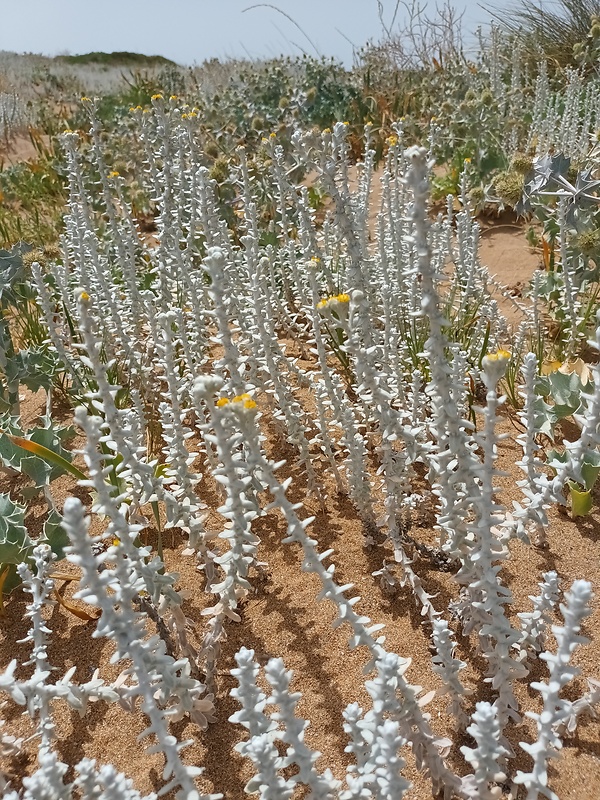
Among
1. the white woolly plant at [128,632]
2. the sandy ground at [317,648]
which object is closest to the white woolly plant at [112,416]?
the white woolly plant at [128,632]

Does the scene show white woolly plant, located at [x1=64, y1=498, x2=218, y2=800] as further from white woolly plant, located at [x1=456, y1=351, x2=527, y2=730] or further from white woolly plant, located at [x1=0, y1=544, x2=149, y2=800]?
white woolly plant, located at [x1=456, y1=351, x2=527, y2=730]

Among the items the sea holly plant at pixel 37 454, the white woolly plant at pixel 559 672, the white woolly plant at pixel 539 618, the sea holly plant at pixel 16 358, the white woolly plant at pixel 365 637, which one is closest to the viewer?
the white woolly plant at pixel 559 672

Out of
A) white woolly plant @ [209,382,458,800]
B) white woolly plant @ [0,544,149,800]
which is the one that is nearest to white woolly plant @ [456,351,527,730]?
white woolly plant @ [209,382,458,800]

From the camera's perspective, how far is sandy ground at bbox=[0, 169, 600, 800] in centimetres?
168

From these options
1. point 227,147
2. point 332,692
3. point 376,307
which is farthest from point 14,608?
point 227,147

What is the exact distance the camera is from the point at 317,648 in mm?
1981

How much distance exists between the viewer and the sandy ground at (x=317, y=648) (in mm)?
1684

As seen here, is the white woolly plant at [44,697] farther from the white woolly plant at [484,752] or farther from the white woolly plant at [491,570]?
the white woolly plant at [491,570]

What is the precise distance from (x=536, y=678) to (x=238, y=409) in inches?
47.7

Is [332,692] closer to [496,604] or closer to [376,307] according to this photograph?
[496,604]

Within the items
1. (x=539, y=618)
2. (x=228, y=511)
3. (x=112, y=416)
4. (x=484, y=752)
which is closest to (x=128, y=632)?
(x=228, y=511)

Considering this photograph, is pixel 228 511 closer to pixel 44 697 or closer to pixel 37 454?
pixel 44 697

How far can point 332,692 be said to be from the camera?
6.06ft

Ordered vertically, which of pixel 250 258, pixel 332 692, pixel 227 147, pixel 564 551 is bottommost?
pixel 332 692
